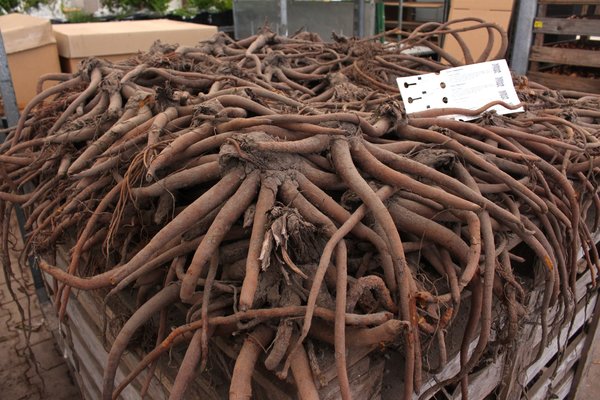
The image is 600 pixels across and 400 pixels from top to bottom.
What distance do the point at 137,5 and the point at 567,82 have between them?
571 centimetres

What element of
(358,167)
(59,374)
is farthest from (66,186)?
(59,374)

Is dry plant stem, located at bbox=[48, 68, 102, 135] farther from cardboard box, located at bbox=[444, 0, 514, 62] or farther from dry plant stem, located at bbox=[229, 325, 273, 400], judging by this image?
cardboard box, located at bbox=[444, 0, 514, 62]

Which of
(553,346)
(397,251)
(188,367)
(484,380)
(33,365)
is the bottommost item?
(33,365)

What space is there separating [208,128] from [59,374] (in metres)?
2.12

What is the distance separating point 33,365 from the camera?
251cm

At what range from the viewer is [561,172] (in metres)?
1.17

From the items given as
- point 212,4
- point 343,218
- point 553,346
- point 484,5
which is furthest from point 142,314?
point 212,4

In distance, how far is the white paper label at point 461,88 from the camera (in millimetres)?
1364

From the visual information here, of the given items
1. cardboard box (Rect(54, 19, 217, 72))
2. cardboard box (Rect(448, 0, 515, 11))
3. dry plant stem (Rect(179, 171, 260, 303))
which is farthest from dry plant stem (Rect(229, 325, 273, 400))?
cardboard box (Rect(448, 0, 515, 11))

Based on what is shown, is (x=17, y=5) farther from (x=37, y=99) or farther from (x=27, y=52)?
(x=37, y=99)

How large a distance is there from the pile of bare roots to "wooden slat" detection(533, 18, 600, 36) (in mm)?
2489

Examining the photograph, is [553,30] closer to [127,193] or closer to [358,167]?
[358,167]

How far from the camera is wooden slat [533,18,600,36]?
3.25m

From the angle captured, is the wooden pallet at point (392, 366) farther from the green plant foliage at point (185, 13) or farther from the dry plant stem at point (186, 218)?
the green plant foliage at point (185, 13)
